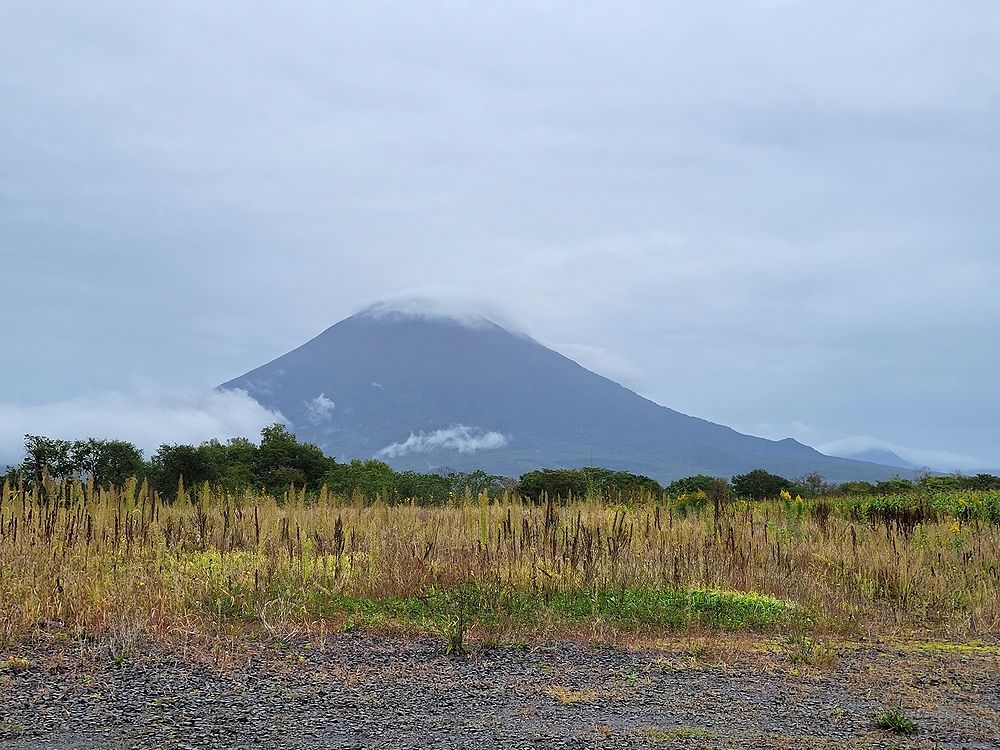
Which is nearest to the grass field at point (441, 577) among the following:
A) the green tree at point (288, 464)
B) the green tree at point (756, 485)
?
the green tree at point (288, 464)

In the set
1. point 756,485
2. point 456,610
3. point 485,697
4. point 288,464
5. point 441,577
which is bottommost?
point 485,697

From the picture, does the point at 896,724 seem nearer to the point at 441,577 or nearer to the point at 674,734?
the point at 674,734

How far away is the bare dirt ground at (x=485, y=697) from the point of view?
4238 mm

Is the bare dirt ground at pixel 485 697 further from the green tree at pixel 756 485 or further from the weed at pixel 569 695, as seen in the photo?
the green tree at pixel 756 485

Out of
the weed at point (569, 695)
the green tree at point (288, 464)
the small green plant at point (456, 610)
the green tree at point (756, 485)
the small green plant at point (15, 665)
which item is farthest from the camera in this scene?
the green tree at point (756, 485)

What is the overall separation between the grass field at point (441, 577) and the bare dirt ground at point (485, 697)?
493 millimetres

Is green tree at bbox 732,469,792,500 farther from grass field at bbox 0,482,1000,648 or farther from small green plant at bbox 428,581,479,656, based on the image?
small green plant at bbox 428,581,479,656

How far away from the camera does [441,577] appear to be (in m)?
7.58

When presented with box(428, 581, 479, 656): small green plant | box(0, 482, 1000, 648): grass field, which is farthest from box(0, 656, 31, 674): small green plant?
box(428, 581, 479, 656): small green plant

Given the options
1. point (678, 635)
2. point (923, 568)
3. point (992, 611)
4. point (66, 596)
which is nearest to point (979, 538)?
point (923, 568)

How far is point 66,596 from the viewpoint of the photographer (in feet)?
20.7

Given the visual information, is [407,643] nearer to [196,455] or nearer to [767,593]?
[767,593]

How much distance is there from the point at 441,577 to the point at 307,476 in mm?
14522

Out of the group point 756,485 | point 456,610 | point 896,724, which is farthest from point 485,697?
point 756,485
